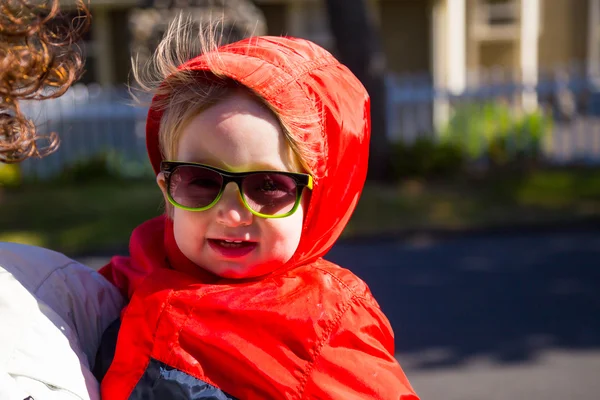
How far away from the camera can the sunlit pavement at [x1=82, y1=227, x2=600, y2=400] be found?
468cm

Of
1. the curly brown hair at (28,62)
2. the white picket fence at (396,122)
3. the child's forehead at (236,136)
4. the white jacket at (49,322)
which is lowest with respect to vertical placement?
the white picket fence at (396,122)

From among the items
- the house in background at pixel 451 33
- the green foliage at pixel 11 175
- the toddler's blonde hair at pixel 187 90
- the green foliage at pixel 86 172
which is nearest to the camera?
the toddler's blonde hair at pixel 187 90

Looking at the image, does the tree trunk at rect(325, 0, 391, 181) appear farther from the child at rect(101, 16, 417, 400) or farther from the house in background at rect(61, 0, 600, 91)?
the child at rect(101, 16, 417, 400)

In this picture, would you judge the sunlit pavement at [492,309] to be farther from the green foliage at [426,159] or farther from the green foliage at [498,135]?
the green foliage at [498,135]

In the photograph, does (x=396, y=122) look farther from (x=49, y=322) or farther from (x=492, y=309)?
(x=49, y=322)

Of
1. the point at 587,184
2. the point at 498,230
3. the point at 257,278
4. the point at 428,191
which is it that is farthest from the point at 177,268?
the point at 587,184

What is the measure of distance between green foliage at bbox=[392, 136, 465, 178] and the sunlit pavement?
8.01 ft

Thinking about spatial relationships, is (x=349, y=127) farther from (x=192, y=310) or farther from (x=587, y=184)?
(x=587, y=184)

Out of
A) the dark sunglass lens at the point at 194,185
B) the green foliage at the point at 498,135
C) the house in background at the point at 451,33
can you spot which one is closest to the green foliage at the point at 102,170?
the green foliage at the point at 498,135

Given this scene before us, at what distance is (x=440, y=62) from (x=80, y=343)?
52.2 feet

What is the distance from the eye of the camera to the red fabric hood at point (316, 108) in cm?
141

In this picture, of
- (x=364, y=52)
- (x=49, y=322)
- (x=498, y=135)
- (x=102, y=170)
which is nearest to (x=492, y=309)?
(x=49, y=322)

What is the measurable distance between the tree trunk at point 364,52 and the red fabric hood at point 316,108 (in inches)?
345

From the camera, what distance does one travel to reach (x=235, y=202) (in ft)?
4.60
